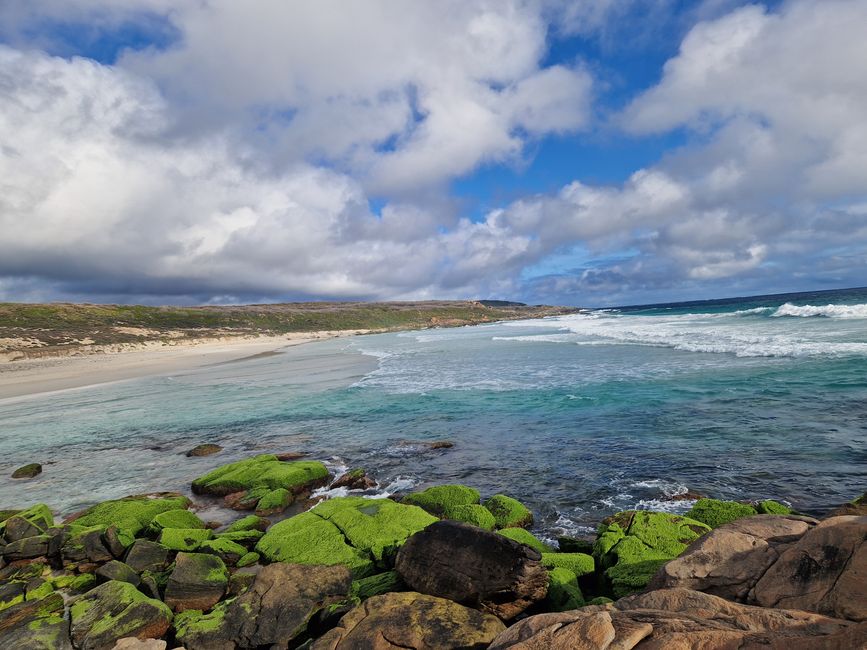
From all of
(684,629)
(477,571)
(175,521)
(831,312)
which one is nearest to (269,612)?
(477,571)

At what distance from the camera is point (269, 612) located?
635 centimetres

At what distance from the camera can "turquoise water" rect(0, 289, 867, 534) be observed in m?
11.2

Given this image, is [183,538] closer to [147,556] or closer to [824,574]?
[147,556]

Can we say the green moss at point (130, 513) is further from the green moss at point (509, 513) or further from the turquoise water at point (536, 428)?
the green moss at point (509, 513)

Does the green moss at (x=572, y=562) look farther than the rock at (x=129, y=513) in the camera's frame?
No

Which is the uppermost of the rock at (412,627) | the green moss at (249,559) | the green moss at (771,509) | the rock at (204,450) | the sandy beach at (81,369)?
the green moss at (771,509)

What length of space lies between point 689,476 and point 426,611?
8757mm

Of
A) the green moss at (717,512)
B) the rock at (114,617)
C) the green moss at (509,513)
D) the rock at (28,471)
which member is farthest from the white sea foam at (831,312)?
the rock at (28,471)

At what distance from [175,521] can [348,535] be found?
4.24 m

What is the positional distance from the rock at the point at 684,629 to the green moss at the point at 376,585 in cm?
270

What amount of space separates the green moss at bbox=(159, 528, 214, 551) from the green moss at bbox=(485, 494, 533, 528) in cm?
595

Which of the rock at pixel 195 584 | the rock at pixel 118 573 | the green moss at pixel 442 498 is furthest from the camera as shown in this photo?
the green moss at pixel 442 498

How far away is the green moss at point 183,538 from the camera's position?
8750mm

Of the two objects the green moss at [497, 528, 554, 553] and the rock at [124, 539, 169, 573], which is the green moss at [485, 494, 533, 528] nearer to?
the green moss at [497, 528, 554, 553]
